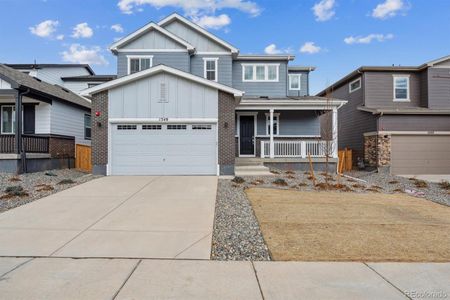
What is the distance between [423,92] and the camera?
771 inches

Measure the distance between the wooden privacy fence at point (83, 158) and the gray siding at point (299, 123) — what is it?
11026mm

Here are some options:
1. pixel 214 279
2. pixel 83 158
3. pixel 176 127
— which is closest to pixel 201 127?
pixel 176 127

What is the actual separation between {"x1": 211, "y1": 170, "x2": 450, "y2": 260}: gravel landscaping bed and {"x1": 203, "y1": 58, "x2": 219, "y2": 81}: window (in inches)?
300

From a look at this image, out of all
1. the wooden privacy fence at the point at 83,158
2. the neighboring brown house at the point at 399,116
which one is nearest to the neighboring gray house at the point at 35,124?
the wooden privacy fence at the point at 83,158

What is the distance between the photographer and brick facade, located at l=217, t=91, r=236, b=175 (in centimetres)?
1309

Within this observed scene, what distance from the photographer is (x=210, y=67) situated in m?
18.4

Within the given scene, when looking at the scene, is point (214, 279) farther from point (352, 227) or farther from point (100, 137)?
point (100, 137)

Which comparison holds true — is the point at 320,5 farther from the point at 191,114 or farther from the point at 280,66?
the point at 191,114

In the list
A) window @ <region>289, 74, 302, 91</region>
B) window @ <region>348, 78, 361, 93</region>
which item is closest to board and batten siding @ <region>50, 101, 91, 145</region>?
window @ <region>289, 74, 302, 91</region>

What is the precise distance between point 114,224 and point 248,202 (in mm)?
3591

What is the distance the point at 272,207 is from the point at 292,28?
50.7 ft

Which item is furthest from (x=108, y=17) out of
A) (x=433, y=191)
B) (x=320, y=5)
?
(x=433, y=191)

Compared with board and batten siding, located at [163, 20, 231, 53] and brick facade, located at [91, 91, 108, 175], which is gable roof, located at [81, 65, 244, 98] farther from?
board and batten siding, located at [163, 20, 231, 53]

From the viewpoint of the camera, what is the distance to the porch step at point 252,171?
1343 centimetres
